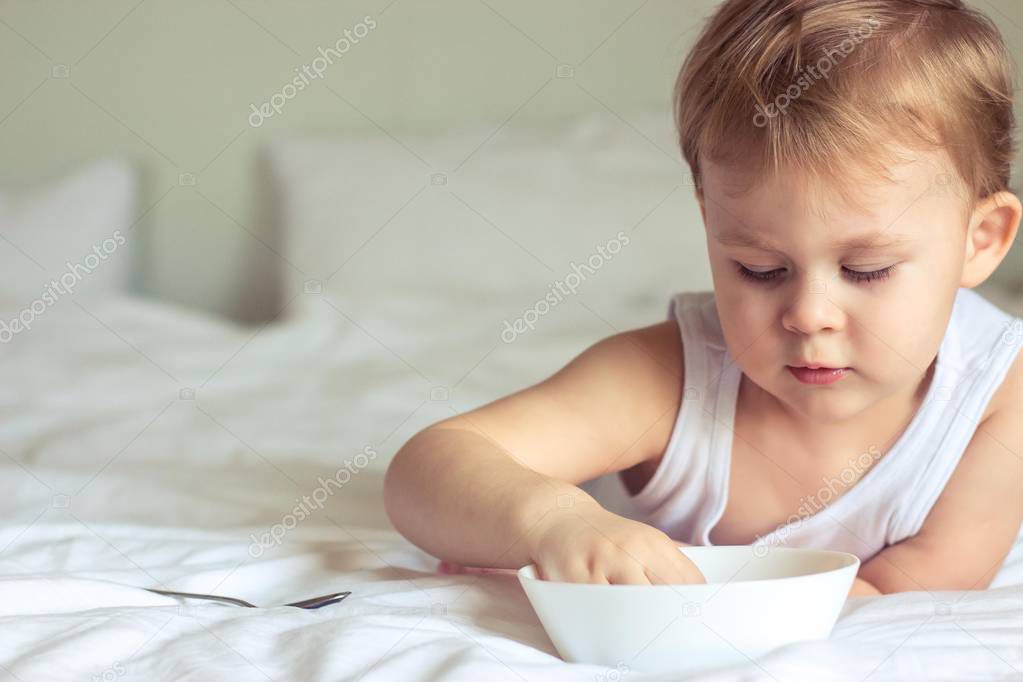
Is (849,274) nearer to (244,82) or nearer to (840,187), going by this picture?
(840,187)

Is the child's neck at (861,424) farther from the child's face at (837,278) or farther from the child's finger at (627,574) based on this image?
the child's finger at (627,574)

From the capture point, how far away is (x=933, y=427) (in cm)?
92

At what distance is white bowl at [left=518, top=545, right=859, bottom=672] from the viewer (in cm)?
59

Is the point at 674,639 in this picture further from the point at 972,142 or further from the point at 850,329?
the point at 972,142

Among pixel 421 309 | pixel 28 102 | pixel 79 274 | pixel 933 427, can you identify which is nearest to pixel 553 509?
pixel 933 427

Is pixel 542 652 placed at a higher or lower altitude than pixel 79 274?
lower

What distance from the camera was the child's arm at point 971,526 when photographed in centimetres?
88

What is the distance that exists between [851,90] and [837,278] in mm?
131

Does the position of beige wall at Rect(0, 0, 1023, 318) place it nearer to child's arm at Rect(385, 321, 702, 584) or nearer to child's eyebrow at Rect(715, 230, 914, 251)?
child's arm at Rect(385, 321, 702, 584)

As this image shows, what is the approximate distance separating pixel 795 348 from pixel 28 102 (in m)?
1.79

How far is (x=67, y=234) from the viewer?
1.95m

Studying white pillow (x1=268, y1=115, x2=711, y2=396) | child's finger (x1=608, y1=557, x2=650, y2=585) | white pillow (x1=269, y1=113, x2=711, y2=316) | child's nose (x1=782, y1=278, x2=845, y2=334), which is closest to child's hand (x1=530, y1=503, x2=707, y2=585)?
child's finger (x1=608, y1=557, x2=650, y2=585)

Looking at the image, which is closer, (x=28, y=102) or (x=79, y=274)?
(x=79, y=274)

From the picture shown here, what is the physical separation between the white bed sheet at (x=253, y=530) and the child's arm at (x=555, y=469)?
4 centimetres
